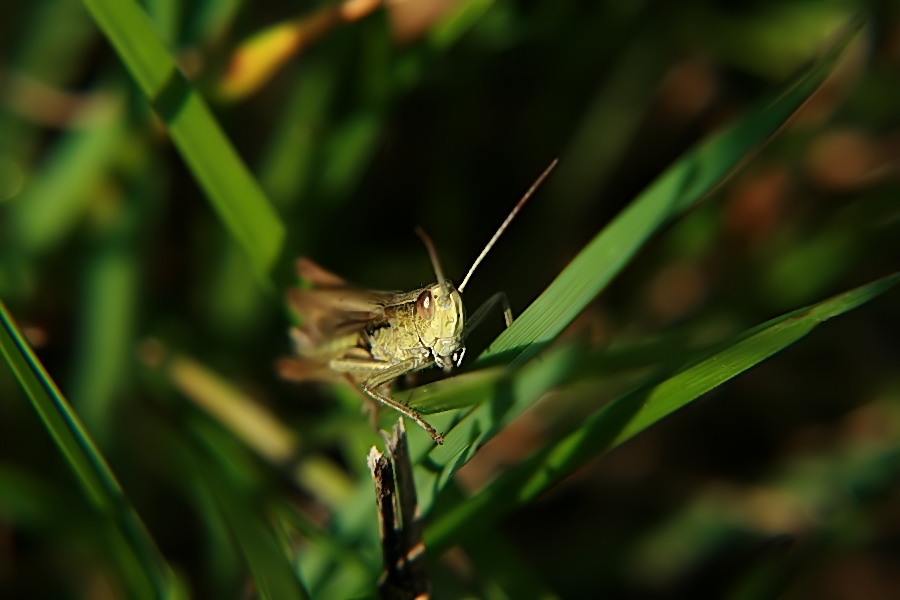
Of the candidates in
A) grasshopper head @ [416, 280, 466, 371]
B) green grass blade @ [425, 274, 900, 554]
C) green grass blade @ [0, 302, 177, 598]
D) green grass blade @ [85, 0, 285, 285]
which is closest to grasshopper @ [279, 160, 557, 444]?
grasshopper head @ [416, 280, 466, 371]

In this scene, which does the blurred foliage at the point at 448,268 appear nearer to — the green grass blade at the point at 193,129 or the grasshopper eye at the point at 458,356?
the green grass blade at the point at 193,129

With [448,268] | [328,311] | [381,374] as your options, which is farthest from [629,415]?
[448,268]

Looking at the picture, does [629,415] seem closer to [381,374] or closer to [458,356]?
[458,356]

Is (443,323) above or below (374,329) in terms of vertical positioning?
below

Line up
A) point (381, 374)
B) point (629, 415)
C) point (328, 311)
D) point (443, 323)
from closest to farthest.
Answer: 1. point (629, 415)
2. point (443, 323)
3. point (381, 374)
4. point (328, 311)

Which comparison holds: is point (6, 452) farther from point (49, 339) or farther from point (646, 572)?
point (646, 572)

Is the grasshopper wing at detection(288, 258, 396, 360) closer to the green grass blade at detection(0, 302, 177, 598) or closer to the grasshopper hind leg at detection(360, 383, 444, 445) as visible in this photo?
the grasshopper hind leg at detection(360, 383, 444, 445)
